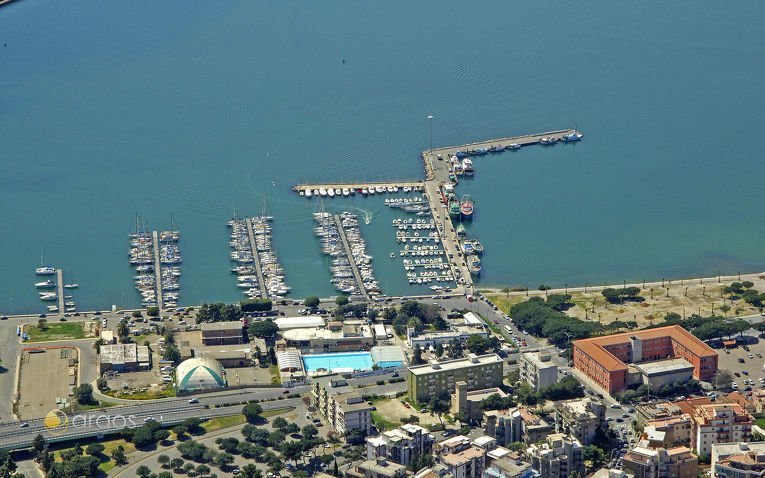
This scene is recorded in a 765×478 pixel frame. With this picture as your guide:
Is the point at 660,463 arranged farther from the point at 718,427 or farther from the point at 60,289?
the point at 60,289

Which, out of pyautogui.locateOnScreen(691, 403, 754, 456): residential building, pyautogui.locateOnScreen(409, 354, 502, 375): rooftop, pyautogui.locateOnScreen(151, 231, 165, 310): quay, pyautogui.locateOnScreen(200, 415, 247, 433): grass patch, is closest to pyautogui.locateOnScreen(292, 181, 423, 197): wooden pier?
pyautogui.locateOnScreen(151, 231, 165, 310): quay

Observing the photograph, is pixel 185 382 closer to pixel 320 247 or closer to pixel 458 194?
pixel 320 247

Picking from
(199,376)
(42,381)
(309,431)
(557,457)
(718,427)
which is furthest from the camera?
(42,381)

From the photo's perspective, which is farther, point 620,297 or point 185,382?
point 620,297

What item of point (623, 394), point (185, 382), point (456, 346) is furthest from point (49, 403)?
point (623, 394)

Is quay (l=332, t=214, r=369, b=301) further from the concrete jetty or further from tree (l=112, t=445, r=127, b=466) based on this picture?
tree (l=112, t=445, r=127, b=466)

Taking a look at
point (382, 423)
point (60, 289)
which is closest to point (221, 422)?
point (382, 423)
